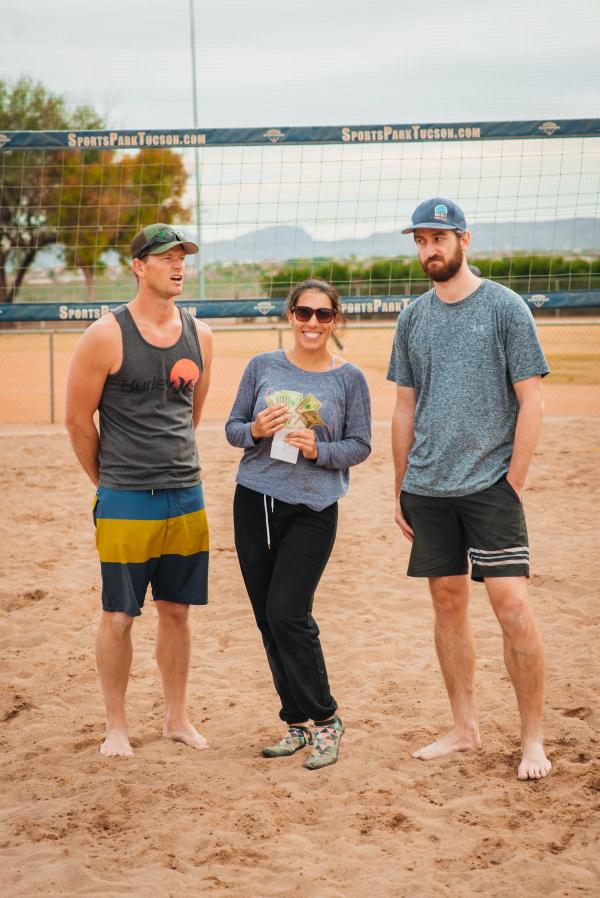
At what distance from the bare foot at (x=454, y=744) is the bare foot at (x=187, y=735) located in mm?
878

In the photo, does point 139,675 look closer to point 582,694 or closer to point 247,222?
point 582,694

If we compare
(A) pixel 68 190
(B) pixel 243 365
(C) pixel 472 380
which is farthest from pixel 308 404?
(A) pixel 68 190

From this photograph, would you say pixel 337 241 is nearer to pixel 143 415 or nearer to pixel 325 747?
pixel 143 415

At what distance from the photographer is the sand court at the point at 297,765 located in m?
3.14

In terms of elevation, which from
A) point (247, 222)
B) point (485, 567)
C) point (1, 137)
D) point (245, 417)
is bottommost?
point (485, 567)

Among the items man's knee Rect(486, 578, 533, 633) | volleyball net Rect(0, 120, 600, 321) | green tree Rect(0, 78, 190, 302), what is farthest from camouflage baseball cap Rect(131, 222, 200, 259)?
green tree Rect(0, 78, 190, 302)

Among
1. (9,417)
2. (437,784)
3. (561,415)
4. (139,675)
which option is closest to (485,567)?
(437,784)

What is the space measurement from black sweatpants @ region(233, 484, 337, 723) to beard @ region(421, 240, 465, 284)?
38.5 inches

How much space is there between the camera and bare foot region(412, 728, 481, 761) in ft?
13.1

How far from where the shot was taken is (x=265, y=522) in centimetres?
388

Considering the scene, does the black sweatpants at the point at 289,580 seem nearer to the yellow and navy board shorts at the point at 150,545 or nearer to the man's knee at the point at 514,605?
the yellow and navy board shorts at the point at 150,545

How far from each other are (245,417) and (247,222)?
308 inches

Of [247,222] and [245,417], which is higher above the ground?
[247,222]

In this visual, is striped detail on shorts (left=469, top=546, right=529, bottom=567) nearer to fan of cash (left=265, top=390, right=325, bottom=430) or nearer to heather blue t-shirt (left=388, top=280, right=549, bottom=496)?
heather blue t-shirt (left=388, top=280, right=549, bottom=496)
